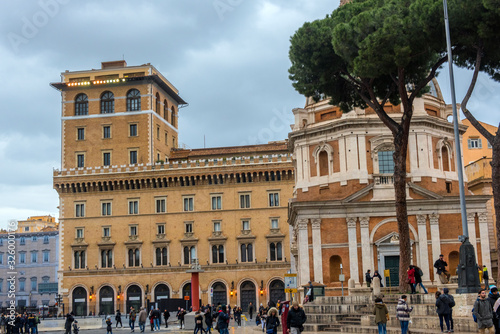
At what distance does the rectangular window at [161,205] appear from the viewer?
70938mm

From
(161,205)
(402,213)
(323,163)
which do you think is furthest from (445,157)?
(161,205)

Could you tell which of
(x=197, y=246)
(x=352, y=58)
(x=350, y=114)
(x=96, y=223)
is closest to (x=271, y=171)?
(x=197, y=246)

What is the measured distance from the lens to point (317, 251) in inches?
1757

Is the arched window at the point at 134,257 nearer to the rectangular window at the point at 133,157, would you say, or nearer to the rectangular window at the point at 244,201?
the rectangular window at the point at 133,157

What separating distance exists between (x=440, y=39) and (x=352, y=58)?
3.98 metres

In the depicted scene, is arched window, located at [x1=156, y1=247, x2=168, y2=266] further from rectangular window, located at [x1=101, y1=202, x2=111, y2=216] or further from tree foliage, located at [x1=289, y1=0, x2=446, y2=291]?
tree foliage, located at [x1=289, y1=0, x2=446, y2=291]

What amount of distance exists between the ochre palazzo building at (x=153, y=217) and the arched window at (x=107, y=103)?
57cm

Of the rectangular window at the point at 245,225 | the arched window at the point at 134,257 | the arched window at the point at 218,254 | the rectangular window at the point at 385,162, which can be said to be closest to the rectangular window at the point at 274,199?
the rectangular window at the point at 245,225

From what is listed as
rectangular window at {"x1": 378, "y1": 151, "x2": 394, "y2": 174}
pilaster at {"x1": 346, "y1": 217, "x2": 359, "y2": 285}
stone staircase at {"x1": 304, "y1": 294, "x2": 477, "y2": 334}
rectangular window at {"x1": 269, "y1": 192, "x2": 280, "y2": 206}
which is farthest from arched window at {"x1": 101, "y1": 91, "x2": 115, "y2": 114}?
stone staircase at {"x1": 304, "y1": 294, "x2": 477, "y2": 334}

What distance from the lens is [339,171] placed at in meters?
47.0

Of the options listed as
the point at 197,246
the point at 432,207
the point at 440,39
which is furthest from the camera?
the point at 197,246

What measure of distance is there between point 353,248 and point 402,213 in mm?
14713

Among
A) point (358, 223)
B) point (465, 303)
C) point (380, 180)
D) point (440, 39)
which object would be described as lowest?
point (465, 303)

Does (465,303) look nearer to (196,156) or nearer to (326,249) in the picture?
(326,249)
